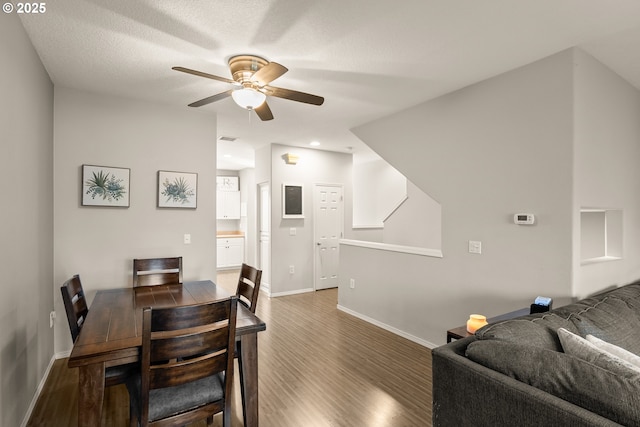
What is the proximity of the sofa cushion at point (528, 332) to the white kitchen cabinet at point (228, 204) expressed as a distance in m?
7.46

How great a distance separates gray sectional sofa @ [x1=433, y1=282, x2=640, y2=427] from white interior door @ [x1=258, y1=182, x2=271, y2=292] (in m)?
4.38

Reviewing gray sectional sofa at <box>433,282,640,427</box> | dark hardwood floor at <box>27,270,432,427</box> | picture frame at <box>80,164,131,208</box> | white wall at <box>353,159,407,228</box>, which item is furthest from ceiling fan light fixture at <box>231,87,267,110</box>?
white wall at <box>353,159,407,228</box>

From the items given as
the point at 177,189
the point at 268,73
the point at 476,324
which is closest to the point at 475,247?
the point at 476,324

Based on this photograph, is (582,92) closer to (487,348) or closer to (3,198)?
(487,348)

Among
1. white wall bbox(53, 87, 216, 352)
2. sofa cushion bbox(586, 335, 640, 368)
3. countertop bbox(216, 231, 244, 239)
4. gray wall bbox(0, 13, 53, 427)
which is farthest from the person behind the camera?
countertop bbox(216, 231, 244, 239)

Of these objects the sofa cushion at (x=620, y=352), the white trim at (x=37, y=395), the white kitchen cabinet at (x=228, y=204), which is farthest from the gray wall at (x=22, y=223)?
the white kitchen cabinet at (x=228, y=204)

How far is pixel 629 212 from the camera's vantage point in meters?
2.95

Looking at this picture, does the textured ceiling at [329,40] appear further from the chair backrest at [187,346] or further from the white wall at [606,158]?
the chair backrest at [187,346]

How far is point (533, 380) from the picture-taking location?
3.93 ft

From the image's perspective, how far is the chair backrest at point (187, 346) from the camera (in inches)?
59.1

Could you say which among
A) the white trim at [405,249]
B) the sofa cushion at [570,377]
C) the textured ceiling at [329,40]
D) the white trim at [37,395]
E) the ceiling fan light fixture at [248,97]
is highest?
the textured ceiling at [329,40]

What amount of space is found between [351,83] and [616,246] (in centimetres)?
284

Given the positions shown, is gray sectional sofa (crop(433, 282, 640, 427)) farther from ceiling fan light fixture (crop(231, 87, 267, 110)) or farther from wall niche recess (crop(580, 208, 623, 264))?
ceiling fan light fixture (crop(231, 87, 267, 110))

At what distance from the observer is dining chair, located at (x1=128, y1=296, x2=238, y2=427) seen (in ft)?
4.95
